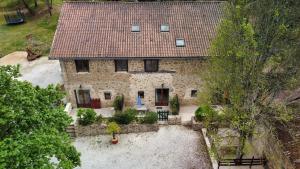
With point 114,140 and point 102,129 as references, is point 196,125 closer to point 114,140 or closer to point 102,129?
point 114,140

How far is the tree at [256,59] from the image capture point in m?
15.3

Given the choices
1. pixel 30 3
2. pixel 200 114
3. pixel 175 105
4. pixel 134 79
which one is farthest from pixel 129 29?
pixel 30 3

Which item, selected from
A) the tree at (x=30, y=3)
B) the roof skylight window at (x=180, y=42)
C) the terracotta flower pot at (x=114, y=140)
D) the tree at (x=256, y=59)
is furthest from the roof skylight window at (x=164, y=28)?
the tree at (x=30, y=3)

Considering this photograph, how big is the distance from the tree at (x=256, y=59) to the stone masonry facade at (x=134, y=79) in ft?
19.8

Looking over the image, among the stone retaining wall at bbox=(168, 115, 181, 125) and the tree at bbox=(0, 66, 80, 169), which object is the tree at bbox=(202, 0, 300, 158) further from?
the tree at bbox=(0, 66, 80, 169)

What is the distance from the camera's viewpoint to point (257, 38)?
1608 centimetres

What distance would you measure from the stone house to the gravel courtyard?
388cm

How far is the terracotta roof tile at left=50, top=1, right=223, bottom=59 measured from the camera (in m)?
23.8

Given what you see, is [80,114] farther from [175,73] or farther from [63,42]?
[175,73]

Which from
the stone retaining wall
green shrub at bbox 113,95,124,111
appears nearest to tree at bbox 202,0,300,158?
the stone retaining wall

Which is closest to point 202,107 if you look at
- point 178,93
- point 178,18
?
point 178,93

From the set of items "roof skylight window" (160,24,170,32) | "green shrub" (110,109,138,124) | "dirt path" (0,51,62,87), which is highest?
"roof skylight window" (160,24,170,32)

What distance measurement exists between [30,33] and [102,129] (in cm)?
2370

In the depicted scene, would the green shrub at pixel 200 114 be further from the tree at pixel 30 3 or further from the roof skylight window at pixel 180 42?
the tree at pixel 30 3
